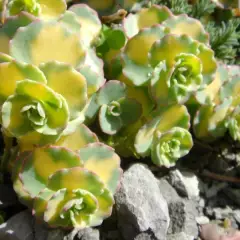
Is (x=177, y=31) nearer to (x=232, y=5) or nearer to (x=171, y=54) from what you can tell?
(x=171, y=54)

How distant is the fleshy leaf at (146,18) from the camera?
140cm

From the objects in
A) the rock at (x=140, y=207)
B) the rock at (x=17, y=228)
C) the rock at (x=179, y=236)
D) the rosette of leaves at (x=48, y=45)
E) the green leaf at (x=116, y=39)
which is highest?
the rosette of leaves at (x=48, y=45)

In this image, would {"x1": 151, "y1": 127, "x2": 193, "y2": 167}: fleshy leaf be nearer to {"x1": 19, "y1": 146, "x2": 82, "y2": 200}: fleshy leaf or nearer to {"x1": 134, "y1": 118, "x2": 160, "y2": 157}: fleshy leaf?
{"x1": 134, "y1": 118, "x2": 160, "y2": 157}: fleshy leaf

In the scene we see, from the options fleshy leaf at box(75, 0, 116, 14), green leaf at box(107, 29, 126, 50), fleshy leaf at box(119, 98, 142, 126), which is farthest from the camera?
fleshy leaf at box(75, 0, 116, 14)

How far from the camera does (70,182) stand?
1127 mm

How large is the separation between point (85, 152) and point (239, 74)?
53cm

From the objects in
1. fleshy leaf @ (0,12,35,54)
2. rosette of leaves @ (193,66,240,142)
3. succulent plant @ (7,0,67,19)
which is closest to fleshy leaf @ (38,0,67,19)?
succulent plant @ (7,0,67,19)

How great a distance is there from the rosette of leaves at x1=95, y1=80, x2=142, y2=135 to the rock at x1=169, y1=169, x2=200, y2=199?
8.3 inches

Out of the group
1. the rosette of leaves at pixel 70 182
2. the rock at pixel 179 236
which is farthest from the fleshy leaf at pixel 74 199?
the rock at pixel 179 236

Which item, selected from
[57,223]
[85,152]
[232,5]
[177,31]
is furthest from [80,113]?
[232,5]

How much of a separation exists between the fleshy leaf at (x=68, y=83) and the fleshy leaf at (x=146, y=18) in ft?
1.09

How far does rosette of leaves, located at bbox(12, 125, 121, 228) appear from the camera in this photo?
1122 millimetres

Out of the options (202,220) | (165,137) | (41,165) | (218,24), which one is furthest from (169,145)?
(218,24)

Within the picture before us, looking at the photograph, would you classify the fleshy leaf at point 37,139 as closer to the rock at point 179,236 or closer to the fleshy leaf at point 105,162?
the fleshy leaf at point 105,162
